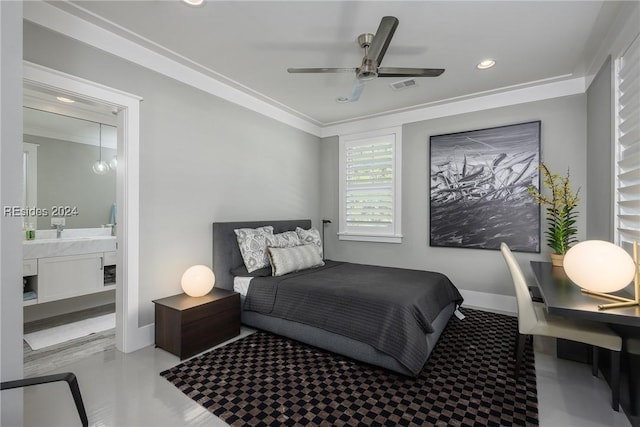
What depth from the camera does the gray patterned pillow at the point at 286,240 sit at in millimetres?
3596

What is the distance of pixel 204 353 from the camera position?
264 cm

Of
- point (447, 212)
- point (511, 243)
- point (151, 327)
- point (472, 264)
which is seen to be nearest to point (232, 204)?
point (151, 327)

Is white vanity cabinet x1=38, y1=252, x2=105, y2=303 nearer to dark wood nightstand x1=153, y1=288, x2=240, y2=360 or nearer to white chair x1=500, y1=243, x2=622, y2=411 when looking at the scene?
dark wood nightstand x1=153, y1=288, x2=240, y2=360

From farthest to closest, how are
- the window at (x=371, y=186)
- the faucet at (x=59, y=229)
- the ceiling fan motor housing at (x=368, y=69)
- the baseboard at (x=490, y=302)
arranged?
the window at (x=371, y=186)
the faucet at (x=59, y=229)
the baseboard at (x=490, y=302)
the ceiling fan motor housing at (x=368, y=69)

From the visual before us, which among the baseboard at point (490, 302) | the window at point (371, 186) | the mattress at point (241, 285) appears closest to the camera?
the mattress at point (241, 285)

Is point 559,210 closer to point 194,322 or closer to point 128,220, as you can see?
point 194,322

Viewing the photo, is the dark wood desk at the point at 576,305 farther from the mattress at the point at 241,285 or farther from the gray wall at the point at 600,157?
the mattress at the point at 241,285

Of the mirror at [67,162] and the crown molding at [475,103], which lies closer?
the crown molding at [475,103]

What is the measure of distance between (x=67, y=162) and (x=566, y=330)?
17.8ft

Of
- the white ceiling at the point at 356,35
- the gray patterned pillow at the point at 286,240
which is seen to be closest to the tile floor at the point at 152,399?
the gray patterned pillow at the point at 286,240

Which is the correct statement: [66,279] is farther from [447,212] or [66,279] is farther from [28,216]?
[447,212]

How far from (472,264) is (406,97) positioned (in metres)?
2.26

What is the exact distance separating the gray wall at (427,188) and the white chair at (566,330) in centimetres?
147

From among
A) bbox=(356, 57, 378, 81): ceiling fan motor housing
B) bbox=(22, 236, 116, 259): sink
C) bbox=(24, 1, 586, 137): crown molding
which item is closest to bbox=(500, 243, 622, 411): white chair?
bbox=(356, 57, 378, 81): ceiling fan motor housing
